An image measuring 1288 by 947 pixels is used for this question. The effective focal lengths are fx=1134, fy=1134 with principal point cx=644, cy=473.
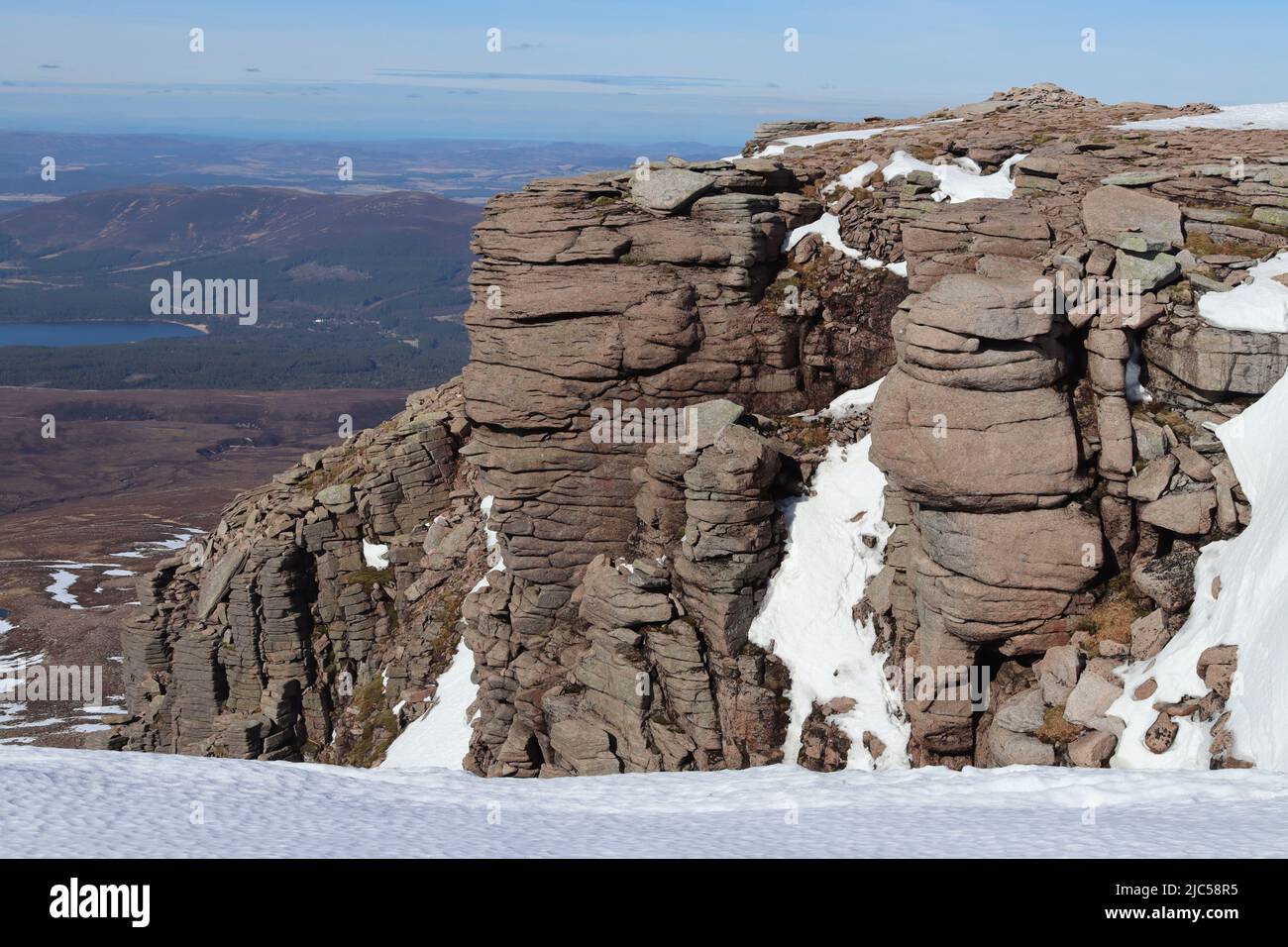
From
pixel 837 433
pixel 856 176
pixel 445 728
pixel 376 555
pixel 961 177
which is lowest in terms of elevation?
pixel 445 728

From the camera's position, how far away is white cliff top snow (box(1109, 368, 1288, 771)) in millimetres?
23203

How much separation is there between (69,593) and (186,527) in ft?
164

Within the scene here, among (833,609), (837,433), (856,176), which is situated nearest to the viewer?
(833,609)

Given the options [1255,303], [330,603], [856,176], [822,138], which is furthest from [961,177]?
[330,603]

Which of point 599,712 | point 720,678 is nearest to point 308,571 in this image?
point 599,712

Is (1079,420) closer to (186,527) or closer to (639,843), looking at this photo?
(639,843)

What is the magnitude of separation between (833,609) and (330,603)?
100ft

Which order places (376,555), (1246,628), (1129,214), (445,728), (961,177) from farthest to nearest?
(376,555) → (445,728) → (961,177) → (1129,214) → (1246,628)

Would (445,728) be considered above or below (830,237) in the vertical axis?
below

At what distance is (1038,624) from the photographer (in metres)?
30.7

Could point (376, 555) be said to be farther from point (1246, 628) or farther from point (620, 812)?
point (1246, 628)

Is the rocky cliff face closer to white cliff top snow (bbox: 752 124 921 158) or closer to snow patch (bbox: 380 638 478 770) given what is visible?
white cliff top snow (bbox: 752 124 921 158)

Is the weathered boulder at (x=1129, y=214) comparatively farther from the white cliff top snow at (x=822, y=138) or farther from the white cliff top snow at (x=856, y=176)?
the white cliff top snow at (x=822, y=138)

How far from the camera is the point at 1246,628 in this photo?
25.5m
